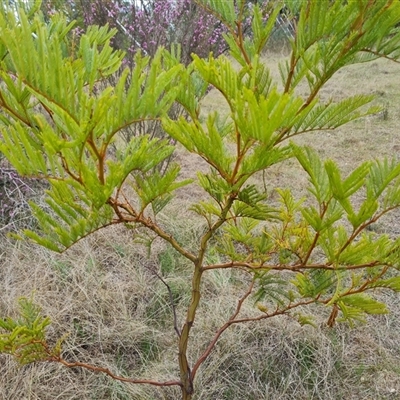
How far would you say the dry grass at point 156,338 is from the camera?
1402mm

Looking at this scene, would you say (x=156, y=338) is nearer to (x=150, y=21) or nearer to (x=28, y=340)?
(x=28, y=340)

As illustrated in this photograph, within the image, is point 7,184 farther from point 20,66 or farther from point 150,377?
point 20,66

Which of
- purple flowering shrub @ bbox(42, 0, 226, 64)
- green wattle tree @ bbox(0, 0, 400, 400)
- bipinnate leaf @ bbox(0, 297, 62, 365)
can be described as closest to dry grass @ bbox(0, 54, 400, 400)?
bipinnate leaf @ bbox(0, 297, 62, 365)

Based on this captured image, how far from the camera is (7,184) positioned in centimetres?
216

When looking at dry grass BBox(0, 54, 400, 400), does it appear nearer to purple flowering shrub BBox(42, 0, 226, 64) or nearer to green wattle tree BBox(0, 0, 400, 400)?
green wattle tree BBox(0, 0, 400, 400)

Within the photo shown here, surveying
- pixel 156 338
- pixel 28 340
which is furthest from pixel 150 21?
pixel 28 340

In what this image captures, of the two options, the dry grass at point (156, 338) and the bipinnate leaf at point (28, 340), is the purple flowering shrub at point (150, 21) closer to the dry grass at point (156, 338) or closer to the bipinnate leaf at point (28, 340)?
the dry grass at point (156, 338)

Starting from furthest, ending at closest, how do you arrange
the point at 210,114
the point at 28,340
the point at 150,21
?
the point at 150,21
the point at 28,340
the point at 210,114

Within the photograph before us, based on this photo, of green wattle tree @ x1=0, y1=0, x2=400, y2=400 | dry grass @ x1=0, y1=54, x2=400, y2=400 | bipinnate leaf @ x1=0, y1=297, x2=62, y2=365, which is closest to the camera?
green wattle tree @ x1=0, y1=0, x2=400, y2=400

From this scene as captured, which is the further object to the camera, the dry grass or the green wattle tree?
the dry grass

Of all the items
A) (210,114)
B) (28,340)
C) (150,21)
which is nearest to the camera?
(210,114)

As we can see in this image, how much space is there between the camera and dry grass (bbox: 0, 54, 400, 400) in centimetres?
140

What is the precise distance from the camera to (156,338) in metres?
1.58

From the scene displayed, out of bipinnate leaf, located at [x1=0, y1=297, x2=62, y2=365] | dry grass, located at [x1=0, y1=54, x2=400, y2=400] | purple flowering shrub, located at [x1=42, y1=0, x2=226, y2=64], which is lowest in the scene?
dry grass, located at [x1=0, y1=54, x2=400, y2=400]
